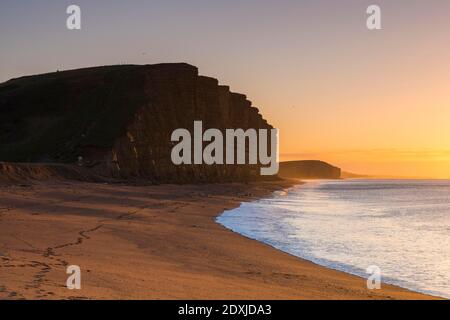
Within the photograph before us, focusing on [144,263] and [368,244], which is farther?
[368,244]

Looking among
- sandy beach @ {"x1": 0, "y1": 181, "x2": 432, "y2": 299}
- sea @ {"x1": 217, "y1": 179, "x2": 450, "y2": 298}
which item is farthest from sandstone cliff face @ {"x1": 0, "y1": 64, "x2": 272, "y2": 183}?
sandy beach @ {"x1": 0, "y1": 181, "x2": 432, "y2": 299}

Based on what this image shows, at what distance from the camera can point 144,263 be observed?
11.9 metres

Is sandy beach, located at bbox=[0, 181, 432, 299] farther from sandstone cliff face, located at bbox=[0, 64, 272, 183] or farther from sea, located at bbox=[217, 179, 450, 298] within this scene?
sandstone cliff face, located at bbox=[0, 64, 272, 183]

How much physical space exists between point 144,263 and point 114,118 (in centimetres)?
6031

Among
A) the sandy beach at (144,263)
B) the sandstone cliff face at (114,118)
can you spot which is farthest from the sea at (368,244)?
the sandstone cliff face at (114,118)

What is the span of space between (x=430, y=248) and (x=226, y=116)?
8360 centimetres

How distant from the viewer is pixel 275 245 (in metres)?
18.0

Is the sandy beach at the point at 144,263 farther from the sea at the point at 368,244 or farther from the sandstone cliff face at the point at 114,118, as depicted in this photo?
the sandstone cliff face at the point at 114,118

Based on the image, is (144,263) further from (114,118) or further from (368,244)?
(114,118)

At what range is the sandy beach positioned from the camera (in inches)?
342

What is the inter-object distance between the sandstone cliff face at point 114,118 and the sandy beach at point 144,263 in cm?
3573

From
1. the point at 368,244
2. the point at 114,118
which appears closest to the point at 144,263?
the point at 368,244

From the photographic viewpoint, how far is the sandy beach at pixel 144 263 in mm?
8695

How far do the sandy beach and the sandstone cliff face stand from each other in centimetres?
3573
